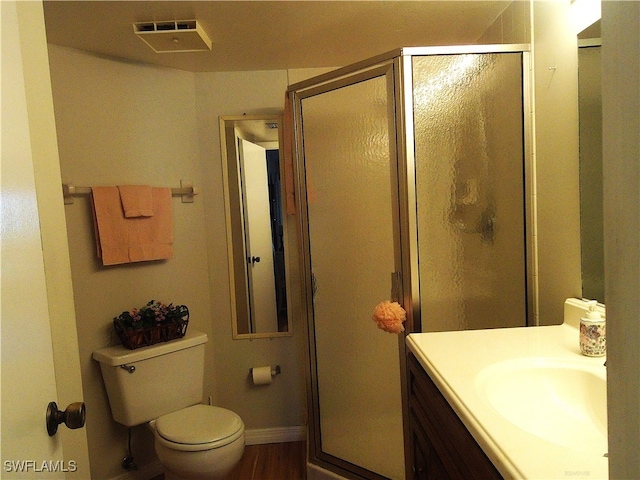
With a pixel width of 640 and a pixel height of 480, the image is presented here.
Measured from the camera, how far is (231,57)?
2213 mm

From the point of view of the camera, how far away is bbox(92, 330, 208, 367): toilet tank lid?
1995 millimetres

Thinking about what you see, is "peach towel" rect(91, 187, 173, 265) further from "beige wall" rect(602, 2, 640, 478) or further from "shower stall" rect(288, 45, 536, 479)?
"beige wall" rect(602, 2, 640, 478)

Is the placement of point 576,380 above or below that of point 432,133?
below

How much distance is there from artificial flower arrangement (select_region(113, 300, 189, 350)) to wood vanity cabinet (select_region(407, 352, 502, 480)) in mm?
1271

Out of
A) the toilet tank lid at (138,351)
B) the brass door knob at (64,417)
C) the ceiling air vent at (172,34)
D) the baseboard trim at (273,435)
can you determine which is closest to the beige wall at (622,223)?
the brass door knob at (64,417)

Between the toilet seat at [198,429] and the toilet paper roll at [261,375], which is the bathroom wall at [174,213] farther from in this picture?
the toilet seat at [198,429]

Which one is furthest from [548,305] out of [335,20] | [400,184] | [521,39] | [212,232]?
[212,232]

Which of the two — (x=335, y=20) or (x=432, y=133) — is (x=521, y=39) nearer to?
(x=432, y=133)

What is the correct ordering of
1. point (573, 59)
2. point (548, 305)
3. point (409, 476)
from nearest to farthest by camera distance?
point (573, 59) < point (548, 305) < point (409, 476)

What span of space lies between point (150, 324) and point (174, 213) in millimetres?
619

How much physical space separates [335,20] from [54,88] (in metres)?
1.29

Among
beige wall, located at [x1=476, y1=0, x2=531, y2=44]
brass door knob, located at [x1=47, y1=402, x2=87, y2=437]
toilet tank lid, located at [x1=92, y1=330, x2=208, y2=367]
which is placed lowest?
toilet tank lid, located at [x1=92, y1=330, x2=208, y2=367]

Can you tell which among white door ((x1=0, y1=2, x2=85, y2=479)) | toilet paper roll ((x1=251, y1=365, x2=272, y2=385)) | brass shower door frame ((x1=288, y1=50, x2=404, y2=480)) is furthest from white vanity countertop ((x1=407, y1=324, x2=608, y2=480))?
toilet paper roll ((x1=251, y1=365, x2=272, y2=385))

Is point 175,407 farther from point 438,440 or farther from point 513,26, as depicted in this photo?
point 513,26
